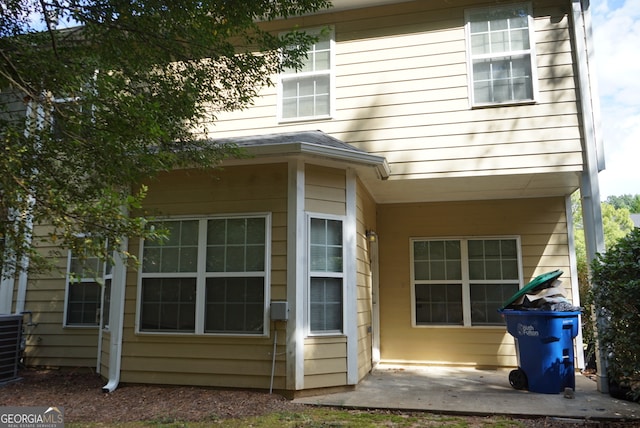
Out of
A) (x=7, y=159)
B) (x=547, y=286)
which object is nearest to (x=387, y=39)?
(x=547, y=286)

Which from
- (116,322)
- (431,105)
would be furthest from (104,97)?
(431,105)

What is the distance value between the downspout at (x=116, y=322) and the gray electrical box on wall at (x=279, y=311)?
1989 millimetres

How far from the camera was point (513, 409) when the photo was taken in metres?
4.73

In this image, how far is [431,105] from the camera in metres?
6.67

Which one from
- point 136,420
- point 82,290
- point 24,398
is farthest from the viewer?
point 82,290

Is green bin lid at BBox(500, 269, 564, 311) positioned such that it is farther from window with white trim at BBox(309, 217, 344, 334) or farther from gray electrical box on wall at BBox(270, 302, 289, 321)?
gray electrical box on wall at BBox(270, 302, 289, 321)

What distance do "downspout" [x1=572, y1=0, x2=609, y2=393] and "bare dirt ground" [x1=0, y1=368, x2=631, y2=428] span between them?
244 cm

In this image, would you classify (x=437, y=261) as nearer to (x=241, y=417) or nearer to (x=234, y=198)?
(x=234, y=198)

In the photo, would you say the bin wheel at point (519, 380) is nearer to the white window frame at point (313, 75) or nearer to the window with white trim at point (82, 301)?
the white window frame at point (313, 75)

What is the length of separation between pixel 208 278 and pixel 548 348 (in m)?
4.10

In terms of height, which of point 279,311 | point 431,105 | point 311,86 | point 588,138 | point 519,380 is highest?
point 311,86

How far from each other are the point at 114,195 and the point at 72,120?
822 mm

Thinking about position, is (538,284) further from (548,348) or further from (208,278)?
(208,278)

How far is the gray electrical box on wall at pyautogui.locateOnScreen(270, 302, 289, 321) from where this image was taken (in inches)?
210
